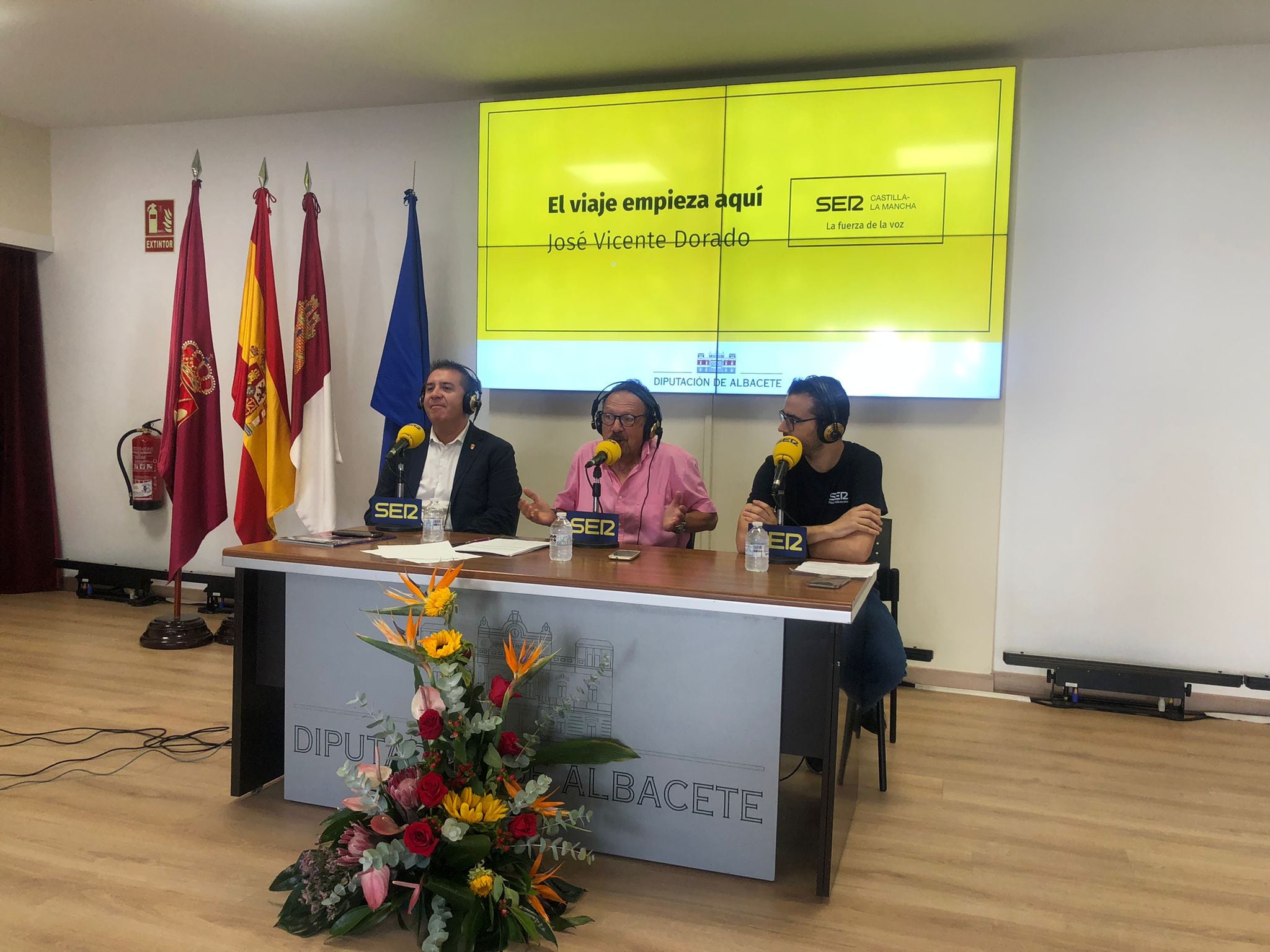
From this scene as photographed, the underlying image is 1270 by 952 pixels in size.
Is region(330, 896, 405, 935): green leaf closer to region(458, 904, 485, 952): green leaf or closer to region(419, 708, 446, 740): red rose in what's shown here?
region(458, 904, 485, 952): green leaf

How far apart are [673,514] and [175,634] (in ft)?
8.95

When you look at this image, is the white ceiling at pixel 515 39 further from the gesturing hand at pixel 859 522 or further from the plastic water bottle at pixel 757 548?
the plastic water bottle at pixel 757 548

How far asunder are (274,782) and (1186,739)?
3235 mm

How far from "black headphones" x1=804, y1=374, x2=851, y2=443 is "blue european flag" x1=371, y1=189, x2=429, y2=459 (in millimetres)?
2243

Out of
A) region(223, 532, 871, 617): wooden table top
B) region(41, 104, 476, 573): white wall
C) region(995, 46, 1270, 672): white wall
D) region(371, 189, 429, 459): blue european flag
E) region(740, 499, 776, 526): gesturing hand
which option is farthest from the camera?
region(41, 104, 476, 573): white wall

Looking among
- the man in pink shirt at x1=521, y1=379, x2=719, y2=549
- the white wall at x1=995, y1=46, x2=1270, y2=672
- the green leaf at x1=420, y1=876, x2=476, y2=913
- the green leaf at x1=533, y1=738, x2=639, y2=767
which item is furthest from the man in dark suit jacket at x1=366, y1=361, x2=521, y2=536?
the white wall at x1=995, y1=46, x2=1270, y2=672

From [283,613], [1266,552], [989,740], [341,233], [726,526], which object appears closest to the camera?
[283,613]

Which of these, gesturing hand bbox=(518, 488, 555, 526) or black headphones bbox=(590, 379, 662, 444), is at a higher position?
black headphones bbox=(590, 379, 662, 444)

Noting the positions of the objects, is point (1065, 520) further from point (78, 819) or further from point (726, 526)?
point (78, 819)

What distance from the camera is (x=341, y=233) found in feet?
15.4

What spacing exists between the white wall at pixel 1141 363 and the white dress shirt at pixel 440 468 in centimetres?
238

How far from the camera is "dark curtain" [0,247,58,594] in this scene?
203 inches

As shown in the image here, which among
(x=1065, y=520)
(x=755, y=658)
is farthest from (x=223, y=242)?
(x=1065, y=520)

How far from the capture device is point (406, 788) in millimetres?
1814
